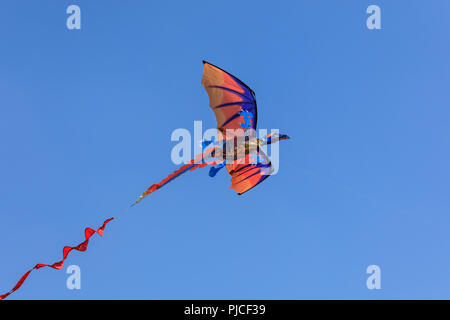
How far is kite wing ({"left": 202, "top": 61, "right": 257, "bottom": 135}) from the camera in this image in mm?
16391

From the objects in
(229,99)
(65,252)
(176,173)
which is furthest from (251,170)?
(65,252)

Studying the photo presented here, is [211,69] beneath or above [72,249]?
above

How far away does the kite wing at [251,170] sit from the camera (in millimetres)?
17719

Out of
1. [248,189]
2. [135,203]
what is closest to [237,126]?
[248,189]

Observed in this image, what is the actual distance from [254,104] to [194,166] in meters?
3.24

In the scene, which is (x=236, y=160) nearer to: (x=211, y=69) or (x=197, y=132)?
(x=197, y=132)

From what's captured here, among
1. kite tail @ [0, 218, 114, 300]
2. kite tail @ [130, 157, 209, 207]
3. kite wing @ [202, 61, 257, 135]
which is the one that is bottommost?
kite tail @ [0, 218, 114, 300]

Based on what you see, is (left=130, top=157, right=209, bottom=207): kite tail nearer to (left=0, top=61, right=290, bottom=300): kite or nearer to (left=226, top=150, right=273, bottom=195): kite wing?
(left=0, top=61, right=290, bottom=300): kite

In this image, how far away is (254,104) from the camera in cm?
1725

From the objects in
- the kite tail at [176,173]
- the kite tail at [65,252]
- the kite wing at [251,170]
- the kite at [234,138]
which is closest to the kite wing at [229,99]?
the kite at [234,138]

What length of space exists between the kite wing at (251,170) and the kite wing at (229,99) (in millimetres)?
1170

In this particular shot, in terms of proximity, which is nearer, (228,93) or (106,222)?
(106,222)

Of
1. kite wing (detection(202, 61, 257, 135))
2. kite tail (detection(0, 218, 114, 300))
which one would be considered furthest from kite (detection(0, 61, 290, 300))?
kite tail (detection(0, 218, 114, 300))
